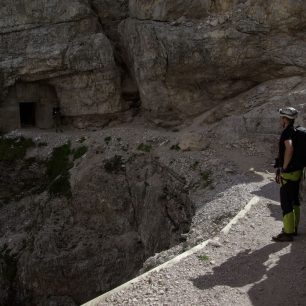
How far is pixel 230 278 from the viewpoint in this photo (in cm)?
880

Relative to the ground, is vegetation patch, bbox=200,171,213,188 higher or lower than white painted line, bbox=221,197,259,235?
lower

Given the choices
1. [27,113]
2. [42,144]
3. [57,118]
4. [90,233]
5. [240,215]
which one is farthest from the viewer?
[27,113]

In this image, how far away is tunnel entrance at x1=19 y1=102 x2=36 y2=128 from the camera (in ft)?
105

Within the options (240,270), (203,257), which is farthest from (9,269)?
(240,270)

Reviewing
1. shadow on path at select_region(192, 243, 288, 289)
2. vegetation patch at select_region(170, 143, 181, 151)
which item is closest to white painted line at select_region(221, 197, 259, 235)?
shadow on path at select_region(192, 243, 288, 289)

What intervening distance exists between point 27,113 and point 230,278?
27.2 metres

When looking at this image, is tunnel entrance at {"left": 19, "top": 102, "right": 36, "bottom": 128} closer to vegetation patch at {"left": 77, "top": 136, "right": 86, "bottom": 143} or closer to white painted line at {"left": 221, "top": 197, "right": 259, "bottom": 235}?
vegetation patch at {"left": 77, "top": 136, "right": 86, "bottom": 143}

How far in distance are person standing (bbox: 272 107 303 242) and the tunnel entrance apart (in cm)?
2516

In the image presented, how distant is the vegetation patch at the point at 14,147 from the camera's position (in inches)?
1090

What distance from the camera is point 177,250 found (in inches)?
473

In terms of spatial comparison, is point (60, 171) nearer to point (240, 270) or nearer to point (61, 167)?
point (61, 167)

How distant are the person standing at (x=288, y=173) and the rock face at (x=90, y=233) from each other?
9.78 metres

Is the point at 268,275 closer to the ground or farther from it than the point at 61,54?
closer to the ground

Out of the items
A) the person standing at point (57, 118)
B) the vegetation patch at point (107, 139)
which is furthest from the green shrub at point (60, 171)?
the person standing at point (57, 118)
